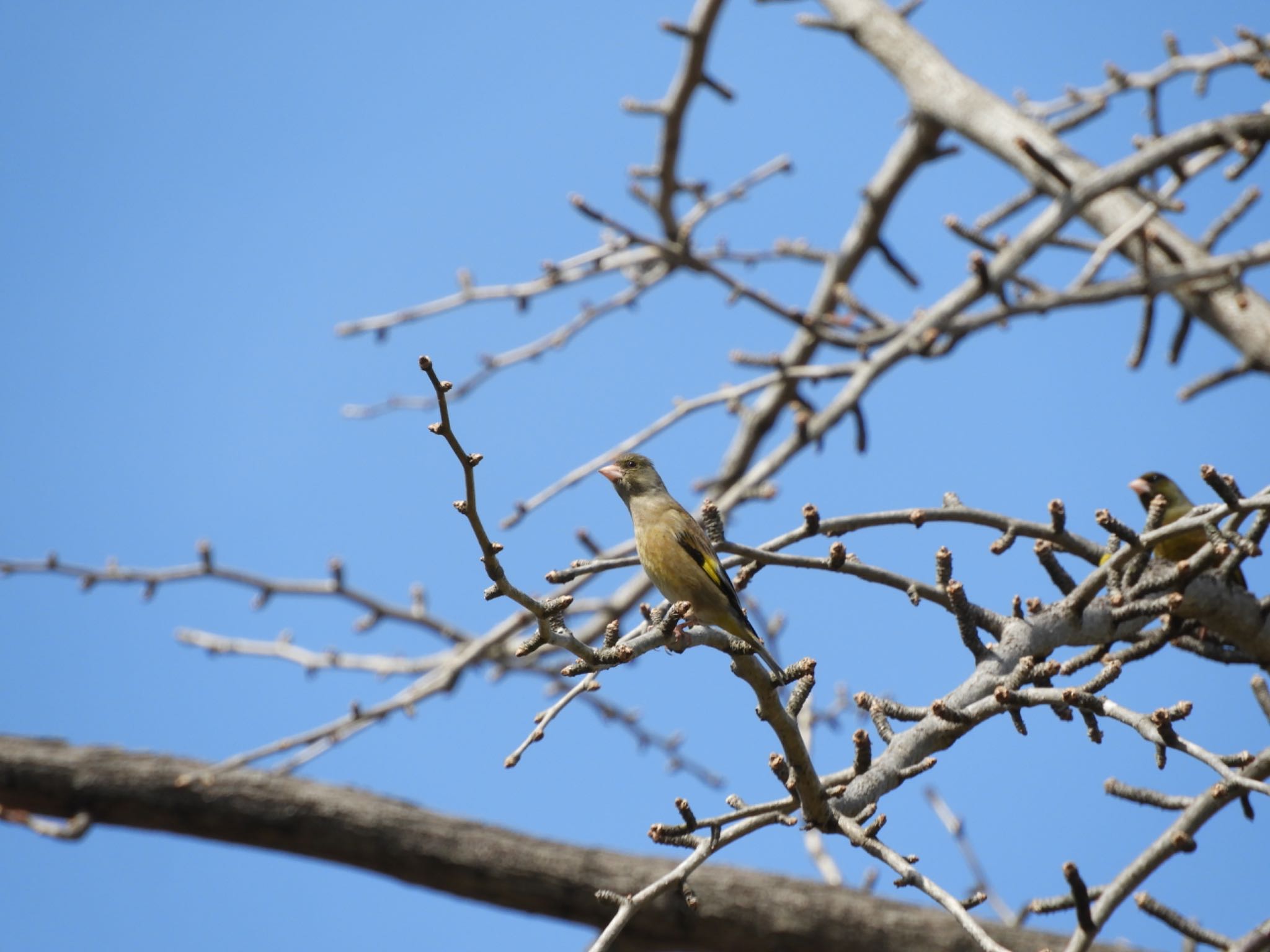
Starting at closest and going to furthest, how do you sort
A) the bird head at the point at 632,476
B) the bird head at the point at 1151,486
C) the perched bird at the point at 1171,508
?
the bird head at the point at 632,476 < the perched bird at the point at 1171,508 < the bird head at the point at 1151,486

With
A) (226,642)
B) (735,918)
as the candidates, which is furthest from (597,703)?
(226,642)

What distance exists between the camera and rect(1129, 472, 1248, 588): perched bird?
6.27 meters

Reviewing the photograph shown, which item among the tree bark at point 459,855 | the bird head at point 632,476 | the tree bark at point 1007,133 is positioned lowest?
the tree bark at point 459,855

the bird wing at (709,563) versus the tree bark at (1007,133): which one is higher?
the tree bark at (1007,133)

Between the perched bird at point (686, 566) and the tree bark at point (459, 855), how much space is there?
2.14 metres

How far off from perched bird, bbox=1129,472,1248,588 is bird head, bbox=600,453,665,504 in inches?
100

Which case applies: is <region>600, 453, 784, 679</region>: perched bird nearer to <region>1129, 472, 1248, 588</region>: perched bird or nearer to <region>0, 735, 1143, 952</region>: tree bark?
<region>0, 735, 1143, 952</region>: tree bark

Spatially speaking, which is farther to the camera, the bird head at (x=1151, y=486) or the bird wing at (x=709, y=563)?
the bird head at (x=1151, y=486)

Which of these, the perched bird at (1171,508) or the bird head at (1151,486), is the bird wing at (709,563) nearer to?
the perched bird at (1171,508)

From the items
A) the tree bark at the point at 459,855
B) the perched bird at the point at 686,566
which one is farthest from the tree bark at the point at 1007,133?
the tree bark at the point at 459,855

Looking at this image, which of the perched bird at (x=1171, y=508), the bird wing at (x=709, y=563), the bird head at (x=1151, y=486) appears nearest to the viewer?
the bird wing at (x=709, y=563)

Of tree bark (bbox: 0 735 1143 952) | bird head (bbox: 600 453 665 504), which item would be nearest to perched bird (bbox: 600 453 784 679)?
bird head (bbox: 600 453 665 504)

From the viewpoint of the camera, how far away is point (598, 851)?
6730 mm

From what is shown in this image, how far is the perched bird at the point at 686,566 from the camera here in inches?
190
